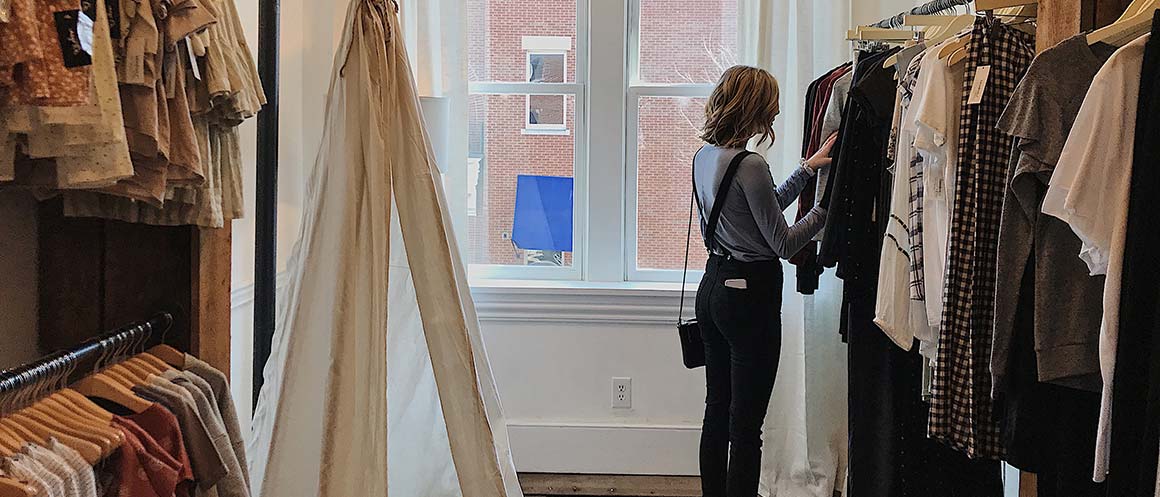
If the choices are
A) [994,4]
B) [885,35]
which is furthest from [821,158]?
[994,4]

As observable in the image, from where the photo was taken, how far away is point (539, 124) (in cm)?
364

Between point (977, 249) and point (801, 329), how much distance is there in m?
1.60

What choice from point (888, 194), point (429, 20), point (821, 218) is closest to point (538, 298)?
point (429, 20)

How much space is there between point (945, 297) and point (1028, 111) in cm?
41

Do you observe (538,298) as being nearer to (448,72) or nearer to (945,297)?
(448,72)

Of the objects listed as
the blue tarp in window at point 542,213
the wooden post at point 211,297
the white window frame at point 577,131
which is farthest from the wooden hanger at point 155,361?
the blue tarp in window at point 542,213

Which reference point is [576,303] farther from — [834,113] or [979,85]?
[979,85]

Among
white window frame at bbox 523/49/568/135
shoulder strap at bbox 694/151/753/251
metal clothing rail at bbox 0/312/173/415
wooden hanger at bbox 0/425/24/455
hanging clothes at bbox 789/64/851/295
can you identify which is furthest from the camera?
white window frame at bbox 523/49/568/135

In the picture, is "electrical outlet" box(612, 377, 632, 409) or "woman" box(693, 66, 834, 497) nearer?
"woman" box(693, 66, 834, 497)

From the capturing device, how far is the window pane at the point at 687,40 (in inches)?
142

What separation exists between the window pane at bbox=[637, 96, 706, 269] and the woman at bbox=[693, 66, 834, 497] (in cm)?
97

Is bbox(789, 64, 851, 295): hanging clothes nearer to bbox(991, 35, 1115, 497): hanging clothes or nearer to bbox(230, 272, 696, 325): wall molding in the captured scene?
bbox(230, 272, 696, 325): wall molding

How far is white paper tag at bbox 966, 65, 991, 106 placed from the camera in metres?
1.81

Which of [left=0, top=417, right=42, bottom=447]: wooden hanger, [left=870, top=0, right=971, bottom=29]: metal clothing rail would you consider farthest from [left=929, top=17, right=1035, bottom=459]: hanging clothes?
[left=0, top=417, right=42, bottom=447]: wooden hanger
